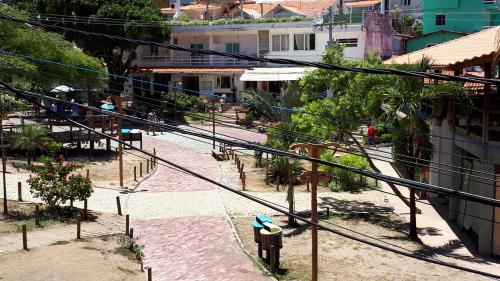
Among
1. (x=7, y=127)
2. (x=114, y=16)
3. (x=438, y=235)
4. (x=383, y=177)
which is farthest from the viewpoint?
(x=114, y=16)

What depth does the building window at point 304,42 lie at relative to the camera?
4631 cm

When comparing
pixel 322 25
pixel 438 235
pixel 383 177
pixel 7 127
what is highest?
pixel 322 25

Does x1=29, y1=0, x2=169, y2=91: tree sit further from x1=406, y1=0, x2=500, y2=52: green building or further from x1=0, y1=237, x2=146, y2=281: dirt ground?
x1=0, y1=237, x2=146, y2=281: dirt ground

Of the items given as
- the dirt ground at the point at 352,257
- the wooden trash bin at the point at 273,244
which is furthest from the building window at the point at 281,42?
the wooden trash bin at the point at 273,244

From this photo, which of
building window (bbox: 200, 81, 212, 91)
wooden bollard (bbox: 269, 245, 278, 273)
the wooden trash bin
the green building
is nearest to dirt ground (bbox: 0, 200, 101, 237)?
the wooden trash bin

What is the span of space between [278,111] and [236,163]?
544 centimetres

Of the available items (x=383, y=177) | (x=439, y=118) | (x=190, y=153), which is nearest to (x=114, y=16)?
(x=190, y=153)

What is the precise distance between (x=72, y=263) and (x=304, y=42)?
1334 inches

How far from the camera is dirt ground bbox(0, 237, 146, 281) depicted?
14.6 metres

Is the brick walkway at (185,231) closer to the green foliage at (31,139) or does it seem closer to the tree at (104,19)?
the green foliage at (31,139)

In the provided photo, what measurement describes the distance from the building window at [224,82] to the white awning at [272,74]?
4.00 m

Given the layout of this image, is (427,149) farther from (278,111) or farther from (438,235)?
(278,111)

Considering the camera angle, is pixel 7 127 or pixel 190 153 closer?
pixel 7 127

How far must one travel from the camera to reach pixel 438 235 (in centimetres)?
1891
